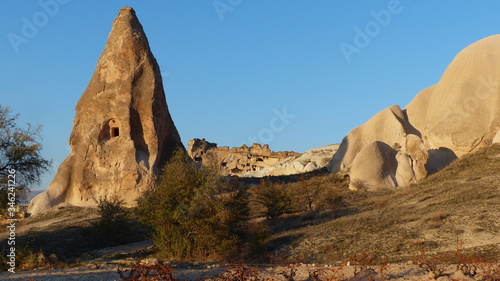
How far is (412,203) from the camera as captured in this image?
19.8 m

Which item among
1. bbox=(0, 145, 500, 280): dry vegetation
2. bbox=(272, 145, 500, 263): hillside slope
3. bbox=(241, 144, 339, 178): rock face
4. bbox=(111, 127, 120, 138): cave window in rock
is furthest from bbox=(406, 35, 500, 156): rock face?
bbox=(111, 127, 120, 138): cave window in rock

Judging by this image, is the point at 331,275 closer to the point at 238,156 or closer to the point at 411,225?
the point at 411,225

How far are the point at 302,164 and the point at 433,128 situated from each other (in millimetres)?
14239

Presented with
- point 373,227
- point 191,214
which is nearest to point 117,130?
point 191,214

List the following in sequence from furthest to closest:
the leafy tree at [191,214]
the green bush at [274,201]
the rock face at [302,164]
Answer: the rock face at [302,164] < the green bush at [274,201] < the leafy tree at [191,214]

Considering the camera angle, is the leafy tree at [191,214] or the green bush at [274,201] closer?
the leafy tree at [191,214]

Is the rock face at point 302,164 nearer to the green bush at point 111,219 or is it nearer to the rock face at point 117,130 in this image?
the rock face at point 117,130

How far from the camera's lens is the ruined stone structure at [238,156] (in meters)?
51.5

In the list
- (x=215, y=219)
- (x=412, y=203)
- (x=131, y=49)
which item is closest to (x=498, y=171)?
(x=412, y=203)

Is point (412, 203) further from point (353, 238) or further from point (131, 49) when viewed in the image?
point (131, 49)

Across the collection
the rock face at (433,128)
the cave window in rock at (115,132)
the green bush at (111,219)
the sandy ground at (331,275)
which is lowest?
the sandy ground at (331,275)

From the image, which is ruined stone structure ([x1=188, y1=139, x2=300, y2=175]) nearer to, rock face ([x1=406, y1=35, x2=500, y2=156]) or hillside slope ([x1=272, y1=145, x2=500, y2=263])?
rock face ([x1=406, y1=35, x2=500, y2=156])

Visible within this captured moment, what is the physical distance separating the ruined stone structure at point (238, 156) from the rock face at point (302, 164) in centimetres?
285

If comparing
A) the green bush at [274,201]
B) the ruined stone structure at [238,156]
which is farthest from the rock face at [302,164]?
the green bush at [274,201]
